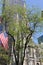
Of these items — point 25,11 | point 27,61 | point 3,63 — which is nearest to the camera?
point 25,11

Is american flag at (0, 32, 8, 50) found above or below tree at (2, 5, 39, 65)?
below

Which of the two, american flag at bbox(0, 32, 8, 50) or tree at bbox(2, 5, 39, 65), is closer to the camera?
tree at bbox(2, 5, 39, 65)

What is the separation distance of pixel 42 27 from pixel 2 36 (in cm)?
1027

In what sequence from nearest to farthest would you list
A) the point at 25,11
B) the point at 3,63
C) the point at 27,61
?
1. the point at 25,11
2. the point at 3,63
3. the point at 27,61

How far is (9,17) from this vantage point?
19906 mm

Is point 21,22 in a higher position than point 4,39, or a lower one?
higher

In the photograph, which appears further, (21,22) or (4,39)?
(4,39)

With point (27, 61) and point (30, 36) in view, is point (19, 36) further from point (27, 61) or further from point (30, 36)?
point (27, 61)

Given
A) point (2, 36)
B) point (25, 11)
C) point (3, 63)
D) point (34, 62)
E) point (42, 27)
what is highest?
point (25, 11)

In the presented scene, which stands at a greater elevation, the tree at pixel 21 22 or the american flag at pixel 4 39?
the tree at pixel 21 22

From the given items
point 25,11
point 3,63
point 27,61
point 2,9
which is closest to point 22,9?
point 25,11

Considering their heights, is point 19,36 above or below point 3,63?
above

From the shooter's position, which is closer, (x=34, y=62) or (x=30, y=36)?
(x=30, y=36)

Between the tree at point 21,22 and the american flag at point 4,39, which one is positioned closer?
the tree at point 21,22
